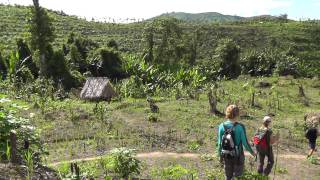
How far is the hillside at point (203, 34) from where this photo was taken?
46247 mm

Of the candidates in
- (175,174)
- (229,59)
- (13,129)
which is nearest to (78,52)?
(229,59)

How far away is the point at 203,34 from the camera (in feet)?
169

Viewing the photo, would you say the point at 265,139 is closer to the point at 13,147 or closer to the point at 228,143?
the point at 228,143

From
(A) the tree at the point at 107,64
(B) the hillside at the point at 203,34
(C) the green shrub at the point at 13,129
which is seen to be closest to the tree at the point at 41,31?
(A) the tree at the point at 107,64

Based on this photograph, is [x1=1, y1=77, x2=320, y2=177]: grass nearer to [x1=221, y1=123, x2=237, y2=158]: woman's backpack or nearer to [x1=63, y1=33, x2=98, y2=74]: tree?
[x1=221, y1=123, x2=237, y2=158]: woman's backpack

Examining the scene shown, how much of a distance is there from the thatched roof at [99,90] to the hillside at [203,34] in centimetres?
2138

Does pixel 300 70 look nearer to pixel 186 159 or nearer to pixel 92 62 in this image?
pixel 92 62

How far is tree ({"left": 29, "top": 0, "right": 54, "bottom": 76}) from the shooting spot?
78.1 feet

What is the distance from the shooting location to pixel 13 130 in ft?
24.2

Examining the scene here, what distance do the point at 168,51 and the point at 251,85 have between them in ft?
26.7

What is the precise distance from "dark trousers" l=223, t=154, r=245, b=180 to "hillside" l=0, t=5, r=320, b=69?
3572 cm

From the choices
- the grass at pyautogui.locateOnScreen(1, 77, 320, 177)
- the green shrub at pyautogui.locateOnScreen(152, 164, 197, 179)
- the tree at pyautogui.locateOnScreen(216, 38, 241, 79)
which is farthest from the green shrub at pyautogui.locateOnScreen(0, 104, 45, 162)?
the tree at pyautogui.locateOnScreen(216, 38, 241, 79)

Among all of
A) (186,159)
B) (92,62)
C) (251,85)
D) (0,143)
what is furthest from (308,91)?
(0,143)

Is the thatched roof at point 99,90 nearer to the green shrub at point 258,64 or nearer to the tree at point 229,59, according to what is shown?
the tree at point 229,59
